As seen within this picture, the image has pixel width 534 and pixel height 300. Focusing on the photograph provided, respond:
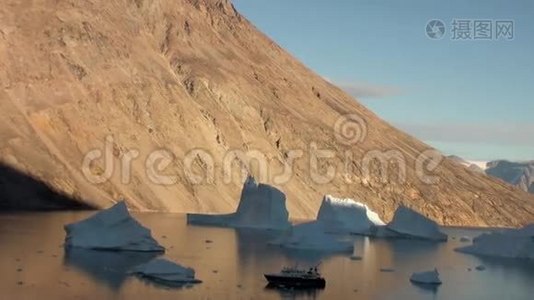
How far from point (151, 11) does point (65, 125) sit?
2473 cm

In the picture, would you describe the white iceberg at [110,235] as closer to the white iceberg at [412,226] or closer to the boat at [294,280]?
A: the boat at [294,280]

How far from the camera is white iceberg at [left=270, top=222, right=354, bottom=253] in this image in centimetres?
4841

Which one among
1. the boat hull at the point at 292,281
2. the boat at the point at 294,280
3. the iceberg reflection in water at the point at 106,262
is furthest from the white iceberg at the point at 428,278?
the iceberg reflection in water at the point at 106,262

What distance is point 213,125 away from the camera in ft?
291

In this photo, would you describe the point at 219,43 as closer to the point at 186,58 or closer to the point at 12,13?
the point at 186,58

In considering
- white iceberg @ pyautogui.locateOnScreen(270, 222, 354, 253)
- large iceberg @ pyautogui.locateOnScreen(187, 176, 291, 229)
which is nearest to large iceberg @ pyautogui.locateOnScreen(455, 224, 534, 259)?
white iceberg @ pyautogui.locateOnScreen(270, 222, 354, 253)

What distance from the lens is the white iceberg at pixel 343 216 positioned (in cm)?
6475

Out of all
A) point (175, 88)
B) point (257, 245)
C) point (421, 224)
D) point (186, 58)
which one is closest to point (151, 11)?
point (186, 58)

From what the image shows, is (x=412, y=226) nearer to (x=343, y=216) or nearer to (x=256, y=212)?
(x=343, y=216)

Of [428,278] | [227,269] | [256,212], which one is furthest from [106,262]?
[256,212]

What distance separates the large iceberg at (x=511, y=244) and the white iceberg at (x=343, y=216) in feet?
41.3

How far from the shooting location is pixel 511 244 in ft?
171

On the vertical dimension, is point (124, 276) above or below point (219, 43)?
below

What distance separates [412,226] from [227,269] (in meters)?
28.8
